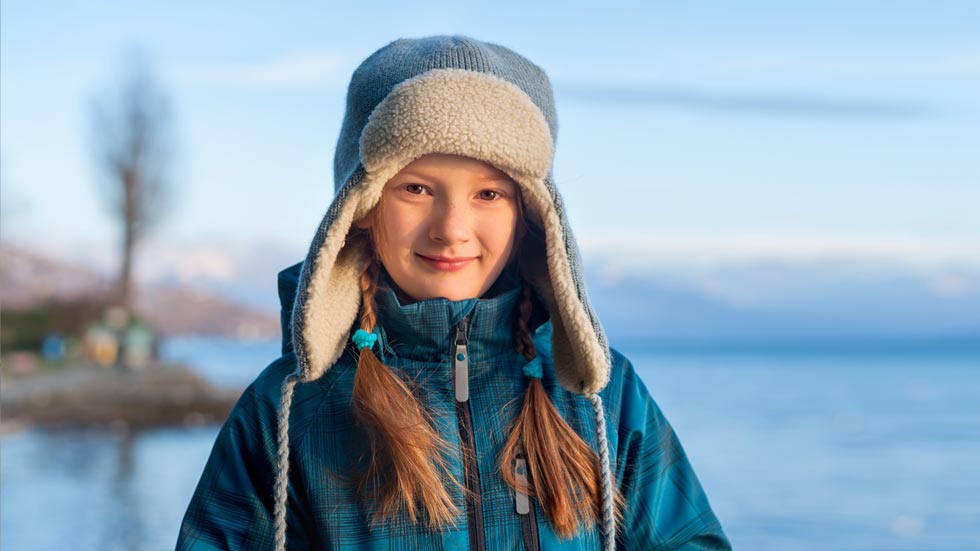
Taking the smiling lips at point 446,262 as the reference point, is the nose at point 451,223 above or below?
above

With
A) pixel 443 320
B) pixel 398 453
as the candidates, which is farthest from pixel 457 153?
pixel 398 453

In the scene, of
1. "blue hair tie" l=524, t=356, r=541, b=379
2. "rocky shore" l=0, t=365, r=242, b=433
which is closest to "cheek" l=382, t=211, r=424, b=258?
"blue hair tie" l=524, t=356, r=541, b=379

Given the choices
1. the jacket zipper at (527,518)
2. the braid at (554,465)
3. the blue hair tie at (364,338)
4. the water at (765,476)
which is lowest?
the water at (765,476)

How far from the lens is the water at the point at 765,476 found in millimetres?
7668

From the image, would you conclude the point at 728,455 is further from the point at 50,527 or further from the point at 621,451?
the point at 621,451

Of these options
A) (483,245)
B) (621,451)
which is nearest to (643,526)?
(621,451)

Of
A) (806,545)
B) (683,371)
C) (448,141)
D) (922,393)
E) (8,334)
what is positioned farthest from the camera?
(683,371)

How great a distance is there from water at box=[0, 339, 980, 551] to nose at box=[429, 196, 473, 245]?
5582 mm

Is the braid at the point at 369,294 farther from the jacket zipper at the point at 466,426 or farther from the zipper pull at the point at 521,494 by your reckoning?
the zipper pull at the point at 521,494

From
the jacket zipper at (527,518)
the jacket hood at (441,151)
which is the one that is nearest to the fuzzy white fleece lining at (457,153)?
the jacket hood at (441,151)

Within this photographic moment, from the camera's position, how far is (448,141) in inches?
66.5

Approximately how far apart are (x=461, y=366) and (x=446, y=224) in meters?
0.26

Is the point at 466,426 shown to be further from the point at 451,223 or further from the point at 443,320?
the point at 451,223

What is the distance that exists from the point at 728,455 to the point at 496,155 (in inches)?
468
